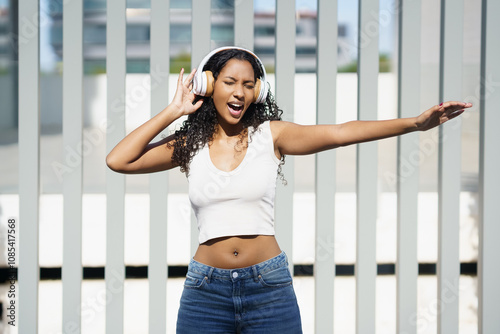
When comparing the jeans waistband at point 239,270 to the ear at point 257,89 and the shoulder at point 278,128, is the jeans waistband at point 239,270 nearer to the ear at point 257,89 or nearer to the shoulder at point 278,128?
the shoulder at point 278,128

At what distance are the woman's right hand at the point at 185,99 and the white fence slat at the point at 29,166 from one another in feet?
3.29

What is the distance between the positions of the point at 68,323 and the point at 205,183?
1252 millimetres

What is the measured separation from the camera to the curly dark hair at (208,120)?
1593 millimetres

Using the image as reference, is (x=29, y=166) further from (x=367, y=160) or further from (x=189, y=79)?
(x=367, y=160)

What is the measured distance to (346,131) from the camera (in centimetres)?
157

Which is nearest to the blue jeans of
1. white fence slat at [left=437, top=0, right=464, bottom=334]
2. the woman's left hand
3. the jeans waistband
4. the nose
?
the jeans waistband

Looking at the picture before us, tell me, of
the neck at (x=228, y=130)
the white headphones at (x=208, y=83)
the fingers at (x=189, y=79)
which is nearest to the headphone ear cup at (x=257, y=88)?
the white headphones at (x=208, y=83)

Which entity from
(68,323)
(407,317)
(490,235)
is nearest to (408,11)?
(490,235)

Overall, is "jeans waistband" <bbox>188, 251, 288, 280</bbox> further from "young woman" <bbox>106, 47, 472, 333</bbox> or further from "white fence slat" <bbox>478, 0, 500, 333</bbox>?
"white fence slat" <bbox>478, 0, 500, 333</bbox>

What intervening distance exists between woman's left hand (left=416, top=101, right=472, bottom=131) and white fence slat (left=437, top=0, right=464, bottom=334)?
0.94 meters

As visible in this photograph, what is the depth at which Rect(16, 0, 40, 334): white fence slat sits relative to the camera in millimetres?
2377

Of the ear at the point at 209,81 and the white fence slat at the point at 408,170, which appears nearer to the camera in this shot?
the ear at the point at 209,81

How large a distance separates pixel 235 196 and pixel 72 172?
1113 mm

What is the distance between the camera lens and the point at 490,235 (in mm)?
2529
